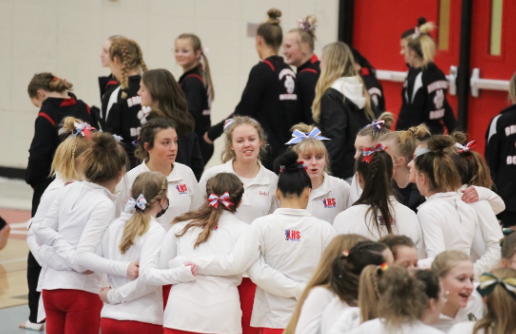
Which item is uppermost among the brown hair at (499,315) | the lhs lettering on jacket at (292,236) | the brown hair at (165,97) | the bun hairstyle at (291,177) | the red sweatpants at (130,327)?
the brown hair at (165,97)

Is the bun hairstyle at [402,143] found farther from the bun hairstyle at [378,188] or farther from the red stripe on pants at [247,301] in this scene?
the red stripe on pants at [247,301]

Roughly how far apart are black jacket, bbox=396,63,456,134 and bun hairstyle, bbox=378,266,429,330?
524cm

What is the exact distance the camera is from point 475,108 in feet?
30.9

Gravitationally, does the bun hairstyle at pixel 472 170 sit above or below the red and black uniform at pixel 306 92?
below

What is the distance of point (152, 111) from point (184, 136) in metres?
0.29

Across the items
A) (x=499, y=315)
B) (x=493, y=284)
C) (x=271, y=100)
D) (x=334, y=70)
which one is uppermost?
(x=334, y=70)

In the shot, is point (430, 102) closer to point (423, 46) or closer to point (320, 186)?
point (423, 46)

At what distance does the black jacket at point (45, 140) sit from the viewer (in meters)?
6.16

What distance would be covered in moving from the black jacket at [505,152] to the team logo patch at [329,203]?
2378 mm

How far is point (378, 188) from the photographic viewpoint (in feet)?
14.4

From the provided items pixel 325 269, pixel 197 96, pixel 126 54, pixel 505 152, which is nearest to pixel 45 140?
pixel 126 54

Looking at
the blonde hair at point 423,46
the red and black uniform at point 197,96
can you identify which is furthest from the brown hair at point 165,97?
the blonde hair at point 423,46

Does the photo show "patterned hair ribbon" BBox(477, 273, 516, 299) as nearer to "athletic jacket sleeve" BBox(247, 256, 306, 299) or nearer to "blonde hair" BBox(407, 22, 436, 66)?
"athletic jacket sleeve" BBox(247, 256, 306, 299)

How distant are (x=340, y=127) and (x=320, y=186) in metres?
1.77
